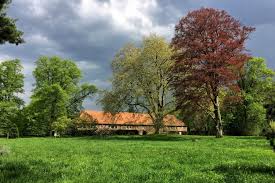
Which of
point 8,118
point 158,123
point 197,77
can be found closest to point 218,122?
point 197,77

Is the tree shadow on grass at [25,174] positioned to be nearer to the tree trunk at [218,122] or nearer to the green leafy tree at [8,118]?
the tree trunk at [218,122]

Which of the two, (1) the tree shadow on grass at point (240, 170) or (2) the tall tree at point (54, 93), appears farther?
(2) the tall tree at point (54, 93)

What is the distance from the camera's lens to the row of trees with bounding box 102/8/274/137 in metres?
44.1

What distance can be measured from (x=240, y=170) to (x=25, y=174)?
23.8ft

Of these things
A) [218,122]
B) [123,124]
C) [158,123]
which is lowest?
[218,122]

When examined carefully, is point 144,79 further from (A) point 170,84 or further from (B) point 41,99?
(B) point 41,99

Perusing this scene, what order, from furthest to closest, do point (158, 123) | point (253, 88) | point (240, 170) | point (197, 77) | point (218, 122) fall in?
point (253, 88) → point (158, 123) → point (218, 122) → point (197, 77) → point (240, 170)

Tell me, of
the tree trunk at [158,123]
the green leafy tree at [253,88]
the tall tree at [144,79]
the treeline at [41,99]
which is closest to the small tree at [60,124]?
the treeline at [41,99]

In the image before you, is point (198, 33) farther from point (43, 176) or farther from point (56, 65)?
point (56, 65)

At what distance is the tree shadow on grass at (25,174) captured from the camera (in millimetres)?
11234

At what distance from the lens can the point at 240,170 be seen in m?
13.0

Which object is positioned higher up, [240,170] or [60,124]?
[60,124]

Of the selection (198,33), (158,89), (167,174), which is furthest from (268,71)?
(167,174)

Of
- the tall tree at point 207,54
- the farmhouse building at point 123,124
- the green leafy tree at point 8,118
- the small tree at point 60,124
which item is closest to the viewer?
the tall tree at point 207,54
